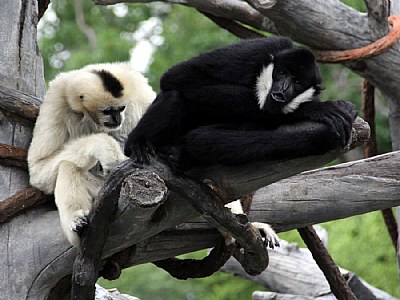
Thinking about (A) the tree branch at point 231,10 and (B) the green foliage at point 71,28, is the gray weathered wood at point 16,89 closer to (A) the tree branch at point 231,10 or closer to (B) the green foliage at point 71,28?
(A) the tree branch at point 231,10

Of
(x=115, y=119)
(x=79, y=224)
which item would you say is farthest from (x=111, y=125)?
(x=79, y=224)

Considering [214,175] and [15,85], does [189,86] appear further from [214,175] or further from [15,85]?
[15,85]

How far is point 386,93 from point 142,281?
14.9 ft

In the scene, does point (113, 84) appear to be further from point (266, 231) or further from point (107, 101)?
point (266, 231)

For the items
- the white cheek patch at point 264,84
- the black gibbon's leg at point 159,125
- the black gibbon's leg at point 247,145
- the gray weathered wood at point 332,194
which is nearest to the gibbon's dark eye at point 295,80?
the white cheek patch at point 264,84

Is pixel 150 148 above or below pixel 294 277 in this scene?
above

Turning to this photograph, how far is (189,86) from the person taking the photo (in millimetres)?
3314

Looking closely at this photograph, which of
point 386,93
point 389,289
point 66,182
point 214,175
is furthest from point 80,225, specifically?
point 389,289

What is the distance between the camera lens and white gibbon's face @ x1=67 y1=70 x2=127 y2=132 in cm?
429

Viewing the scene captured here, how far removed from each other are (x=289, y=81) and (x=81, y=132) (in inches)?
59.4

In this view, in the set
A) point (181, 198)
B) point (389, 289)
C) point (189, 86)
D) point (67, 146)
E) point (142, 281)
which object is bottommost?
point (142, 281)

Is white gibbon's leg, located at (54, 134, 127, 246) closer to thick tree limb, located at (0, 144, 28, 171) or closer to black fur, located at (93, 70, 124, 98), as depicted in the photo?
thick tree limb, located at (0, 144, 28, 171)

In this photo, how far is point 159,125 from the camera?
10.8ft

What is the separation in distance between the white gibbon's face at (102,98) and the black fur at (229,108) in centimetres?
99
